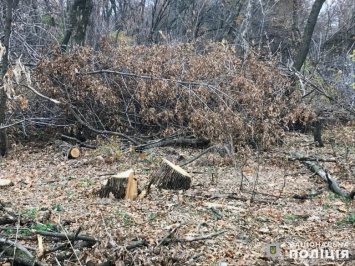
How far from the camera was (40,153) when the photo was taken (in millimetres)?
9312

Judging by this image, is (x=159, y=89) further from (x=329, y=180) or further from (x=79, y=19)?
(x=329, y=180)

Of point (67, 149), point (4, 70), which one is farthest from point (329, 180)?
point (4, 70)

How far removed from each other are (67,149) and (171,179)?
12.2 feet

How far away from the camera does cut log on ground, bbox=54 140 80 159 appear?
872cm

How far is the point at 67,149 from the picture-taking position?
30.2ft

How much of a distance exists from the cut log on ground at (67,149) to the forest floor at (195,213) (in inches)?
11.5

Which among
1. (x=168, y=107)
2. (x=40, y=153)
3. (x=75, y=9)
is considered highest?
(x=75, y=9)

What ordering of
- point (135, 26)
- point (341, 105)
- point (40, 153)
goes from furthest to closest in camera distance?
point (135, 26), point (341, 105), point (40, 153)

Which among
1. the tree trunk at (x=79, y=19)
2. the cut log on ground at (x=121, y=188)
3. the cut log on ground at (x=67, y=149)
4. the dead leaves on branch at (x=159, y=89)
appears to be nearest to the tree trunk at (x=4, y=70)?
the cut log on ground at (x=67, y=149)

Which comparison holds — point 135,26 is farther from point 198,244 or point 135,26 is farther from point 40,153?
point 198,244

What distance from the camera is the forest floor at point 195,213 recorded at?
3930 mm

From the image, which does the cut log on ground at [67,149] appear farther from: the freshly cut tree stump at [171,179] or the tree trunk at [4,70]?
the freshly cut tree stump at [171,179]

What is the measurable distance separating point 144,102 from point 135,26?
901 cm

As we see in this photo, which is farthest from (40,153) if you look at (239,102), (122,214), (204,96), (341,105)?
(341,105)
